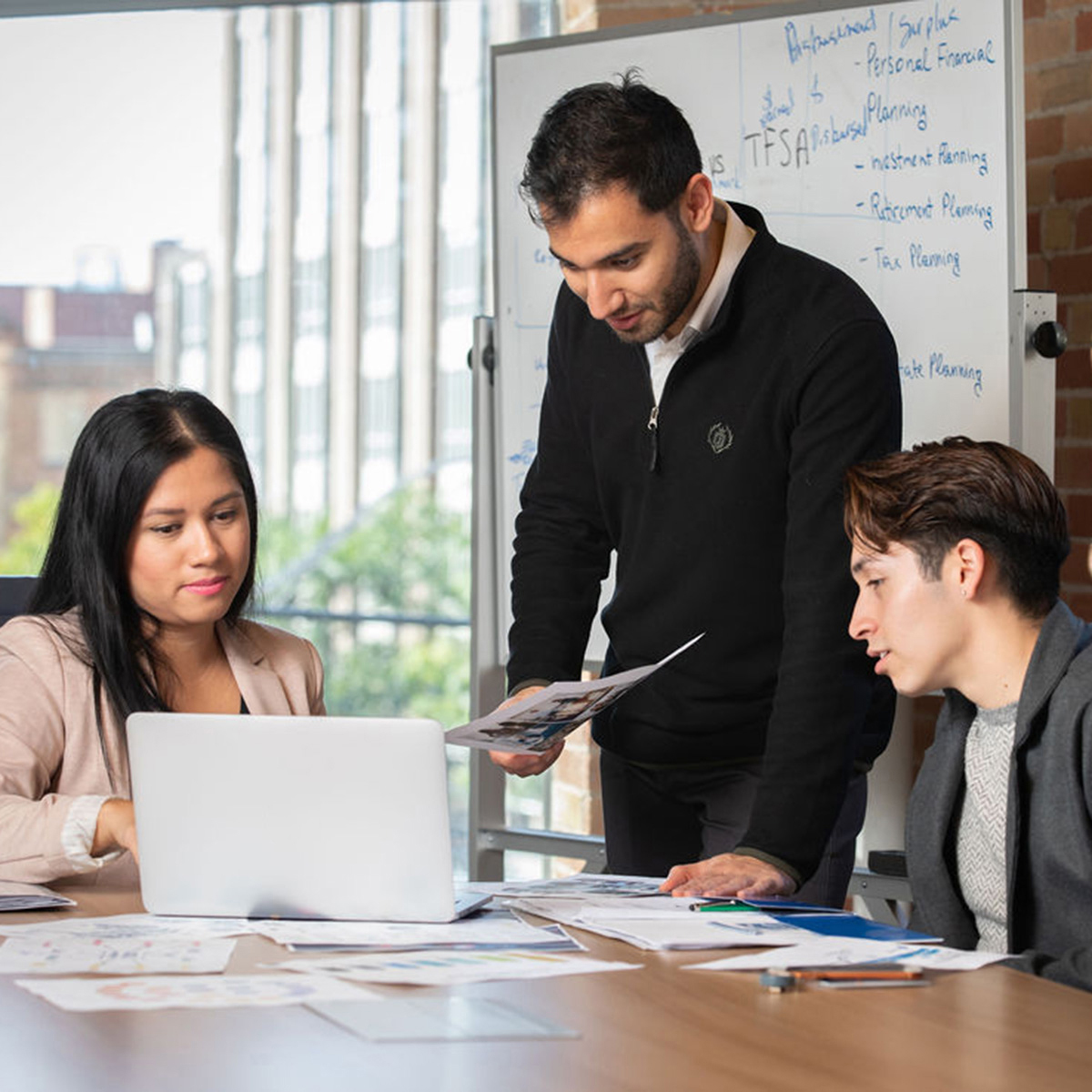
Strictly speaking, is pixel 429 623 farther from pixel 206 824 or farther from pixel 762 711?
pixel 206 824

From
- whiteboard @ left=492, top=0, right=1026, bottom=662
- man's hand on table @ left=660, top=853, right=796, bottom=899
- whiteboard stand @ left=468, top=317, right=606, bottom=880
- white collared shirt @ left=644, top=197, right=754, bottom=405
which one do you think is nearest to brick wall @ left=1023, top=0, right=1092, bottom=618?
whiteboard @ left=492, top=0, right=1026, bottom=662

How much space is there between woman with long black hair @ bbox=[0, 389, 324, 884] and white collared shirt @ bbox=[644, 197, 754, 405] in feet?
1.84

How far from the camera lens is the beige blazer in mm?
1621

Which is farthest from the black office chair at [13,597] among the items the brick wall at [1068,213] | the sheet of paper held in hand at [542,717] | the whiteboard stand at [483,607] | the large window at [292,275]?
the large window at [292,275]

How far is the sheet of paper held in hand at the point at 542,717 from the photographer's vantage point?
5.15 feet

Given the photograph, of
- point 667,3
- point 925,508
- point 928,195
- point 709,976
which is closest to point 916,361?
point 928,195

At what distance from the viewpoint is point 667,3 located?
320 centimetres

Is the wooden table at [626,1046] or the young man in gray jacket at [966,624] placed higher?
the young man in gray jacket at [966,624]

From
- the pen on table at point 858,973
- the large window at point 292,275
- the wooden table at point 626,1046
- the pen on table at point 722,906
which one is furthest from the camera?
the large window at point 292,275

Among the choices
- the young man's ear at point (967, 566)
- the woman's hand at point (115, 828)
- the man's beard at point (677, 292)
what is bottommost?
the woman's hand at point (115, 828)

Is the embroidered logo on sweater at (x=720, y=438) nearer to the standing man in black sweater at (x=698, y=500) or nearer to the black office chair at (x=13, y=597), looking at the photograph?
the standing man in black sweater at (x=698, y=500)

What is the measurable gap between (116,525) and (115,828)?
0.45 metres

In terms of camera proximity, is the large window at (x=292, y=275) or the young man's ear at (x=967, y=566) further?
the large window at (x=292, y=275)

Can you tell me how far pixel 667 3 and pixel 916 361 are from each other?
1.10 m
